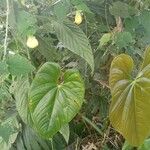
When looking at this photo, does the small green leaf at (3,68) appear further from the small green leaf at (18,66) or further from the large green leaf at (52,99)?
the large green leaf at (52,99)

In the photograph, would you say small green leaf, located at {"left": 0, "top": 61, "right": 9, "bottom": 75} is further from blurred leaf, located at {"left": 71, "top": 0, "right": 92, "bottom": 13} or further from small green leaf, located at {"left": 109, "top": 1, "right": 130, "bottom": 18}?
small green leaf, located at {"left": 109, "top": 1, "right": 130, "bottom": 18}

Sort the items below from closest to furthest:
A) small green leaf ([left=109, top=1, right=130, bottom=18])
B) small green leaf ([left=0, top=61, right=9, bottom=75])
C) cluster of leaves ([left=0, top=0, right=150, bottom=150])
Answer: small green leaf ([left=0, top=61, right=9, bottom=75]) → cluster of leaves ([left=0, top=0, right=150, bottom=150]) → small green leaf ([left=109, top=1, right=130, bottom=18])

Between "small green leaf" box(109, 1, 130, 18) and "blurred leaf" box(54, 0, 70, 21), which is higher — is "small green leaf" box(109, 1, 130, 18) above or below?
→ below

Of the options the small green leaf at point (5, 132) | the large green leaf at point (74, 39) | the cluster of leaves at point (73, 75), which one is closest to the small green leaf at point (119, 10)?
the cluster of leaves at point (73, 75)

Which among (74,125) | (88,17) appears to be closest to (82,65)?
(88,17)

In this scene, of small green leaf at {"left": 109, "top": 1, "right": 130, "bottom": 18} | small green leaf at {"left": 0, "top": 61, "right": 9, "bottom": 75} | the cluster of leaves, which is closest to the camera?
small green leaf at {"left": 0, "top": 61, "right": 9, "bottom": 75}

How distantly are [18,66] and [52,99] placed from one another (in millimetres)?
142

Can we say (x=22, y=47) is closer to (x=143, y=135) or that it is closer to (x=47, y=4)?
(x=47, y=4)

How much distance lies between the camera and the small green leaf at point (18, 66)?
0.84 meters

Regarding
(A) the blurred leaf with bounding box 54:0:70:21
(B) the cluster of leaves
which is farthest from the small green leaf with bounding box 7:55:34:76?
(A) the blurred leaf with bounding box 54:0:70:21

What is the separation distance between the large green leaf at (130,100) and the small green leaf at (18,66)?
0.81ft

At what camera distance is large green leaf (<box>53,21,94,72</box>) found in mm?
967

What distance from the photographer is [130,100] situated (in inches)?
39.2

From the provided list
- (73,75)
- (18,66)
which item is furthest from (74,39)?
(18,66)
